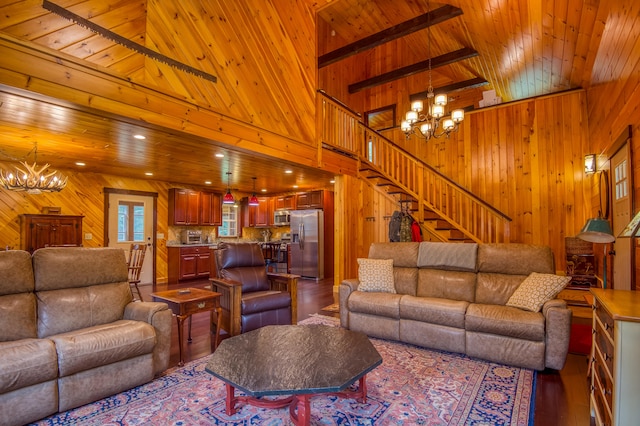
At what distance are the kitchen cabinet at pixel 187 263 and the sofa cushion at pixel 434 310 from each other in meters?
5.88

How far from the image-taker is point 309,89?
18.1 feet

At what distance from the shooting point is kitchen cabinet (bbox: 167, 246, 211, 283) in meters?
7.75

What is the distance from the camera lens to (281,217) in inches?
Answer: 371

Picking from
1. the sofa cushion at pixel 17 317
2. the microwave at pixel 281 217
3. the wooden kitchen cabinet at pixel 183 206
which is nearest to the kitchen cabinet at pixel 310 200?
the microwave at pixel 281 217

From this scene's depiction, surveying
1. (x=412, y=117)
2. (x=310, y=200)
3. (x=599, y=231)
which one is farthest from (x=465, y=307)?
(x=310, y=200)

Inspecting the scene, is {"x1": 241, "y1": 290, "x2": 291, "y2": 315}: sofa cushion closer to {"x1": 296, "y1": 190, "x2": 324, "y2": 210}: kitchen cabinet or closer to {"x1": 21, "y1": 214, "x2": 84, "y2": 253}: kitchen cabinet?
{"x1": 21, "y1": 214, "x2": 84, "y2": 253}: kitchen cabinet

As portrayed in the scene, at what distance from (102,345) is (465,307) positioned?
120 inches

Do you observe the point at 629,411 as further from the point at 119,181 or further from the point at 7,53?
the point at 119,181

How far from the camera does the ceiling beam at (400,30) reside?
5484 mm

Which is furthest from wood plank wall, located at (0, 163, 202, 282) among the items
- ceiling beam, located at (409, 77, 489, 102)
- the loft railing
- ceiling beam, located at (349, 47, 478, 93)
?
ceiling beam, located at (409, 77, 489, 102)

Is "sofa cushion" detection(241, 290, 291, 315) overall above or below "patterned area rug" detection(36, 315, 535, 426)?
above

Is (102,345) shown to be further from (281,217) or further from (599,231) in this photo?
(281,217)

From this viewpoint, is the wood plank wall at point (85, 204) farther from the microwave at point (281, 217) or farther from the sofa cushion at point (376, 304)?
the sofa cushion at point (376, 304)

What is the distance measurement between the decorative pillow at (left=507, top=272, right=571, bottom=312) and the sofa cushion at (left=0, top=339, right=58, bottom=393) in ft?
12.1
